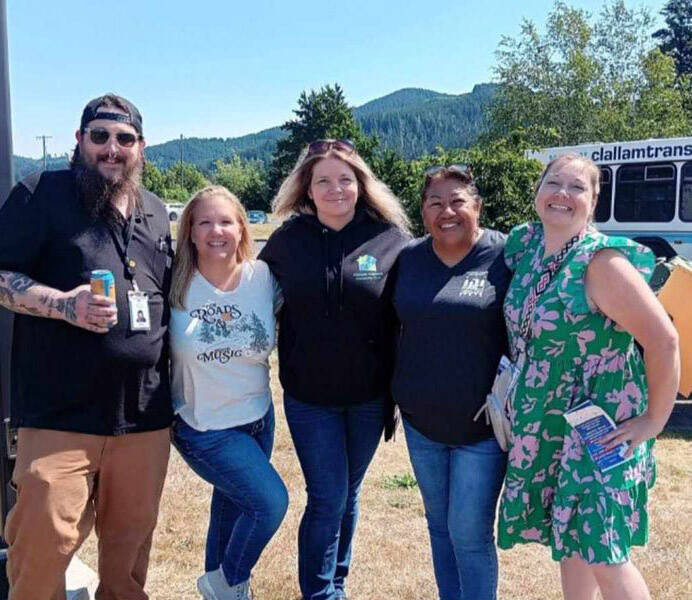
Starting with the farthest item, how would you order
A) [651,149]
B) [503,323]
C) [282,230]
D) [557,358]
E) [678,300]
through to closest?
[651,149]
[678,300]
[282,230]
[503,323]
[557,358]

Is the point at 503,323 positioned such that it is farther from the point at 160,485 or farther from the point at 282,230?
the point at 160,485

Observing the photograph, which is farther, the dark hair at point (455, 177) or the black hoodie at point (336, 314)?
the black hoodie at point (336, 314)

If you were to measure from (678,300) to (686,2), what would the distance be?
4558cm

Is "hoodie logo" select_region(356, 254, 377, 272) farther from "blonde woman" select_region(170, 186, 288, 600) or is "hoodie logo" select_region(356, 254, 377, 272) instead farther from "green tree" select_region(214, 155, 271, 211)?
"green tree" select_region(214, 155, 271, 211)

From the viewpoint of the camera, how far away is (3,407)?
9.52 feet

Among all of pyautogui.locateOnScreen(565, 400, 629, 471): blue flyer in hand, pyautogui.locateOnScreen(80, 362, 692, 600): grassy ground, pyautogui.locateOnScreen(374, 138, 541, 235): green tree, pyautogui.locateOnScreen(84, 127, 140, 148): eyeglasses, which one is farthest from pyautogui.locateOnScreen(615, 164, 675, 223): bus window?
pyautogui.locateOnScreen(84, 127, 140, 148): eyeglasses

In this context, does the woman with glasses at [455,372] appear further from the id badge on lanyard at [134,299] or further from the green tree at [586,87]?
the green tree at [586,87]

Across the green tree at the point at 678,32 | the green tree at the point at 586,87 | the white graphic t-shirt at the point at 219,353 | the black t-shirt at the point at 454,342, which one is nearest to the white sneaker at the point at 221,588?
the white graphic t-shirt at the point at 219,353

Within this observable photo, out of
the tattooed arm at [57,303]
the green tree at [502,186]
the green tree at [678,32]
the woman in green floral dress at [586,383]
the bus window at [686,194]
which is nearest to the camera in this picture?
the woman in green floral dress at [586,383]

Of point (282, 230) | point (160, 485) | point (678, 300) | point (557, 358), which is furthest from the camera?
point (678, 300)

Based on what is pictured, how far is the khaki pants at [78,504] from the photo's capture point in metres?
2.57

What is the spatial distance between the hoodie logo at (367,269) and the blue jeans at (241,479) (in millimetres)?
773

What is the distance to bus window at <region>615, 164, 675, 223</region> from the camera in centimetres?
1185

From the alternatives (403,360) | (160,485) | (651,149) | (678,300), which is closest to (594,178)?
(403,360)
